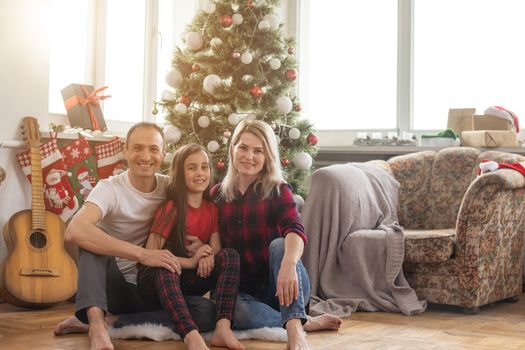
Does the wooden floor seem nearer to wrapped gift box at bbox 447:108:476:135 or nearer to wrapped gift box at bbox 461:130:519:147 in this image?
wrapped gift box at bbox 461:130:519:147

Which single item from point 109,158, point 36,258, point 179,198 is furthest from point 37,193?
point 179,198

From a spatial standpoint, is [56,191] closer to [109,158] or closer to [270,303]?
[109,158]

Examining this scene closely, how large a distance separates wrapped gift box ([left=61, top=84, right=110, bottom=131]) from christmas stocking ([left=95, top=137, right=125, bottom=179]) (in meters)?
0.21

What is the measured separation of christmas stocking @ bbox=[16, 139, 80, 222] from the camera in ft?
11.7

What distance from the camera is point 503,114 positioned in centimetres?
427

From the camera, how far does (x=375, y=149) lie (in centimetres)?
469

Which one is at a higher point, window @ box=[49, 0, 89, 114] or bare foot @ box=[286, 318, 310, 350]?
window @ box=[49, 0, 89, 114]

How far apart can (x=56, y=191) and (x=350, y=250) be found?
145 cm

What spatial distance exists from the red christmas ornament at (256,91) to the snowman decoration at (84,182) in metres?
1.00

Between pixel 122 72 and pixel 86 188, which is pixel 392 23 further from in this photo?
pixel 86 188

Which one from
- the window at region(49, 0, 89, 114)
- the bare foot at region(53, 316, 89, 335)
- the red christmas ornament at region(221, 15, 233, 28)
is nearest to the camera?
the bare foot at region(53, 316, 89, 335)

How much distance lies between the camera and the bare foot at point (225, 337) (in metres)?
2.34

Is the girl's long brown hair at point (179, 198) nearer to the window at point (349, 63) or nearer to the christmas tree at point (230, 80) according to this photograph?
the christmas tree at point (230, 80)

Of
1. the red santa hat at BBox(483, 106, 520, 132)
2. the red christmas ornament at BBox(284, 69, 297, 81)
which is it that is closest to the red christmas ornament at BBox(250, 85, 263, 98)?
the red christmas ornament at BBox(284, 69, 297, 81)
